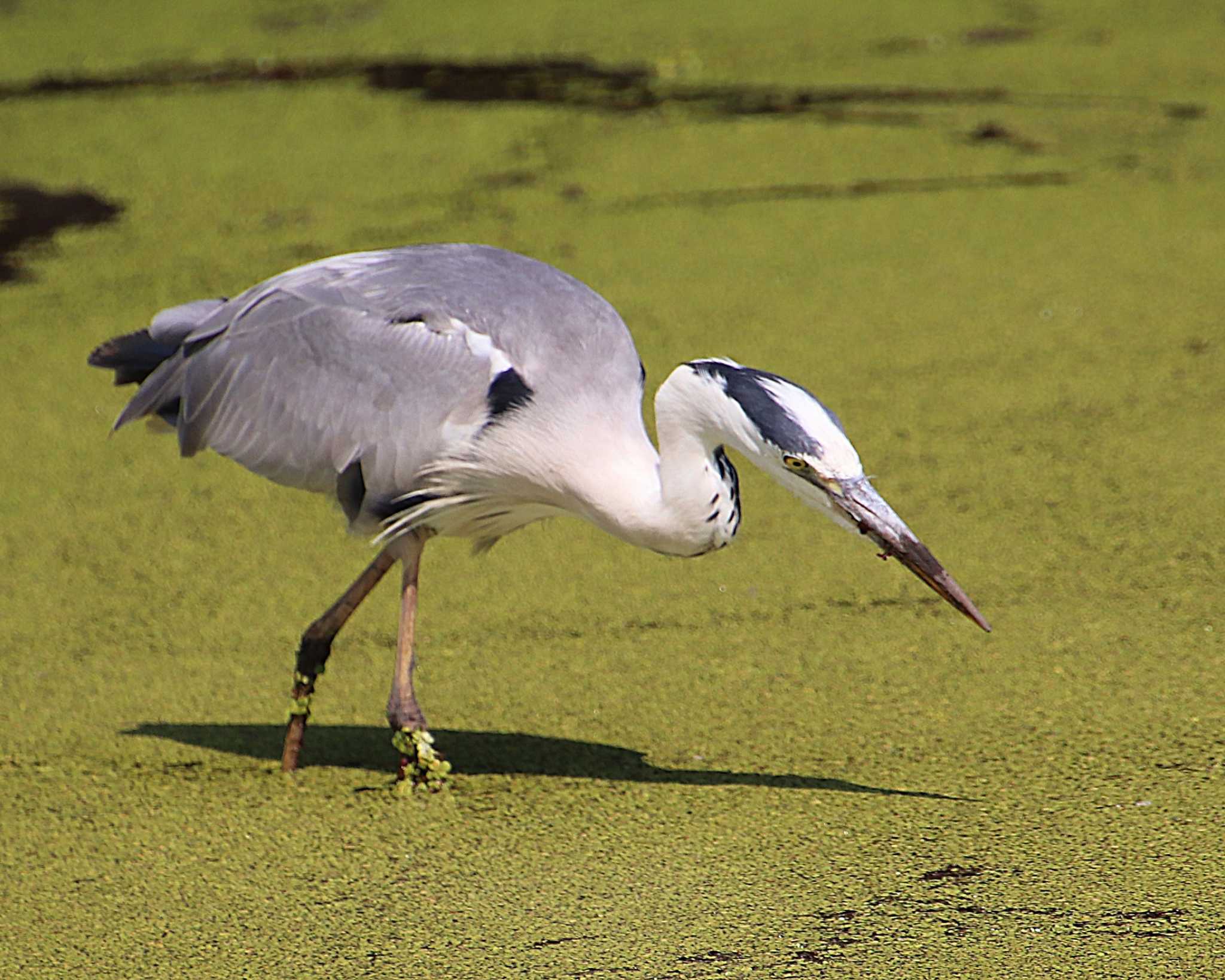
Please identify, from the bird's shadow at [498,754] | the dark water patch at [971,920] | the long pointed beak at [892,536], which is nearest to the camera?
the dark water patch at [971,920]

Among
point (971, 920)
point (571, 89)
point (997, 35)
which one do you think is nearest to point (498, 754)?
point (971, 920)

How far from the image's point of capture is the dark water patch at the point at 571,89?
618 centimetres

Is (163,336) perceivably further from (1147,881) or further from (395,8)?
(395,8)

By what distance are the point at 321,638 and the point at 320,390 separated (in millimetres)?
422

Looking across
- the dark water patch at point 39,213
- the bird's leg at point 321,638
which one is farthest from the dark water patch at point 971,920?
the dark water patch at point 39,213

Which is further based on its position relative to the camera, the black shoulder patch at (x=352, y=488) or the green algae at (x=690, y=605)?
the black shoulder patch at (x=352, y=488)

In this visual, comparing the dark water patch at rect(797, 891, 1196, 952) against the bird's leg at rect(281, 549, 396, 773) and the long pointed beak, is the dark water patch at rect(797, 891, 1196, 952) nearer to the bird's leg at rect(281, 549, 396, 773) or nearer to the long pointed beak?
the long pointed beak

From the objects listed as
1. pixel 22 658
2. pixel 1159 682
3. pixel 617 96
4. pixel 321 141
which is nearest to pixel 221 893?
pixel 22 658

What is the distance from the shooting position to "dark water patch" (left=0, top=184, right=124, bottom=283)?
18.2ft

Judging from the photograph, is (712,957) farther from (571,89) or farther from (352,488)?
(571,89)

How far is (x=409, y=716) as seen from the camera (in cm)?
279

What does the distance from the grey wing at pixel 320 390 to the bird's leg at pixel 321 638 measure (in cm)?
17

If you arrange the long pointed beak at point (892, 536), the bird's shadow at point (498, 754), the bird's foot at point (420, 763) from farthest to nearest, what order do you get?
the bird's foot at point (420, 763), the bird's shadow at point (498, 754), the long pointed beak at point (892, 536)

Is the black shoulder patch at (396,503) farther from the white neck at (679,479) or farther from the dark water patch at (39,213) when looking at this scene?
the dark water patch at (39,213)
